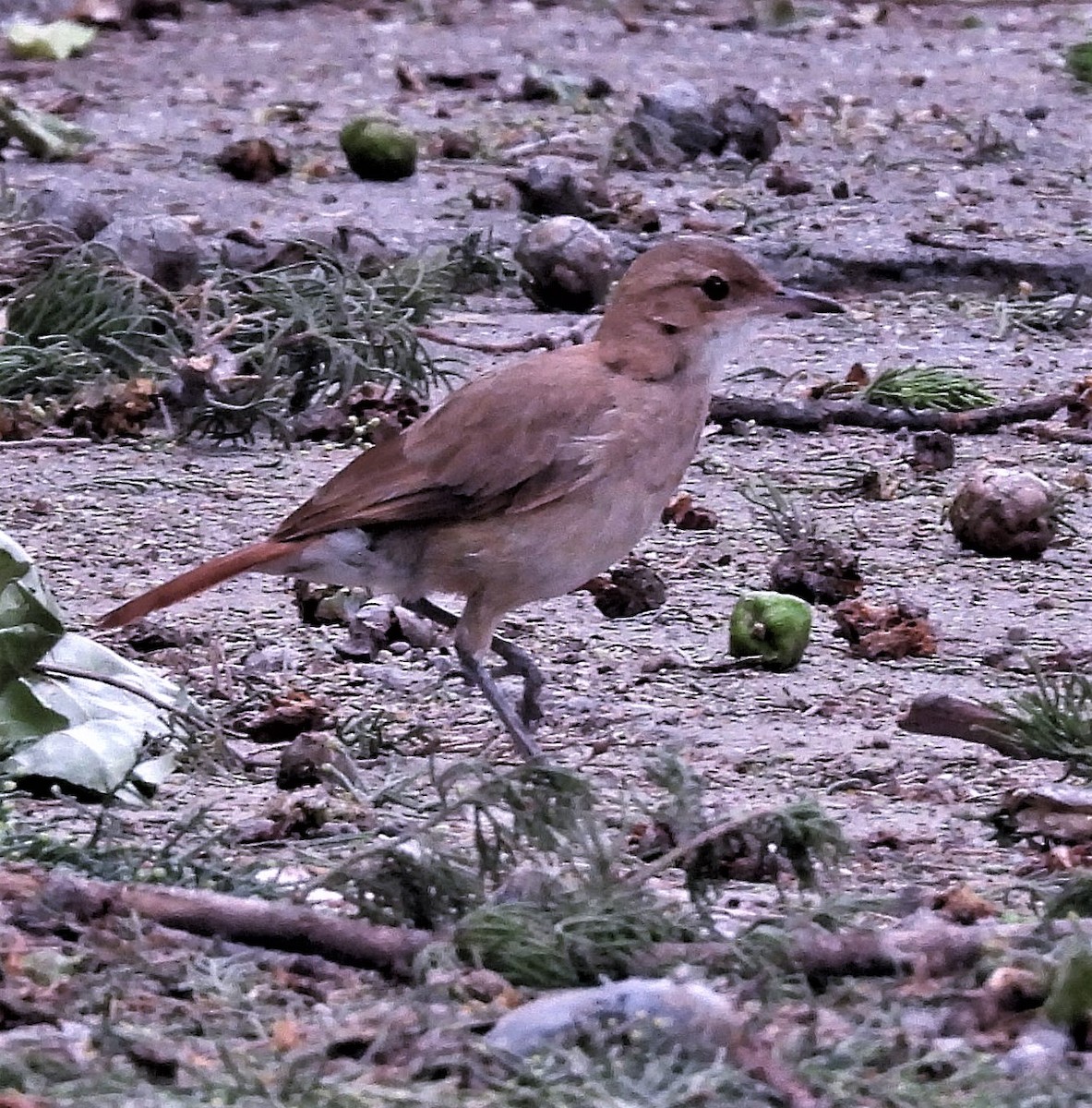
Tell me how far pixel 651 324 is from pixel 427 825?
1.86 m

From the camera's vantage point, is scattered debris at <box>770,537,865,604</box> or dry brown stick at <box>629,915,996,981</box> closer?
dry brown stick at <box>629,915,996,981</box>

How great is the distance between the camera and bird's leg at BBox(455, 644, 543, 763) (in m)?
4.22

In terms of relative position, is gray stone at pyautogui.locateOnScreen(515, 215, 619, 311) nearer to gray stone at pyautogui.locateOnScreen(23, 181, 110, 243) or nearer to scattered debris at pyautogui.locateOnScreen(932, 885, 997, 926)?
gray stone at pyautogui.locateOnScreen(23, 181, 110, 243)

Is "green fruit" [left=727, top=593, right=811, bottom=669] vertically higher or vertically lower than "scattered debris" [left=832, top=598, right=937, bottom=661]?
higher

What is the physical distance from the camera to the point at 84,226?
7613 millimetres

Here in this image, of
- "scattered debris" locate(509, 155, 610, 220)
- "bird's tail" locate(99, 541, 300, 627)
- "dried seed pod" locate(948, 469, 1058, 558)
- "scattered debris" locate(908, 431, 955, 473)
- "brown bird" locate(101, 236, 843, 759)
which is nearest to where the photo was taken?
"bird's tail" locate(99, 541, 300, 627)

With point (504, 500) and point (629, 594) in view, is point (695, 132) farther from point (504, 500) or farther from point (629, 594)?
point (504, 500)

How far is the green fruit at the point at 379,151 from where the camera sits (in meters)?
9.52

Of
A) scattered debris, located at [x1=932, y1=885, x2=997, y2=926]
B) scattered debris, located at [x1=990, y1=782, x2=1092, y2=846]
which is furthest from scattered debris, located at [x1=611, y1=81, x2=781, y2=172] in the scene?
scattered debris, located at [x1=932, y1=885, x2=997, y2=926]

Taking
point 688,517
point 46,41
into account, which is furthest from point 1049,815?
point 46,41

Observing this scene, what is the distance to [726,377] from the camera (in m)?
7.05

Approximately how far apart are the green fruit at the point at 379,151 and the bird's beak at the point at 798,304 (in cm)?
479

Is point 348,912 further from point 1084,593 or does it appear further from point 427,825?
point 1084,593

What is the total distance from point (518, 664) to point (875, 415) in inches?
92.2
